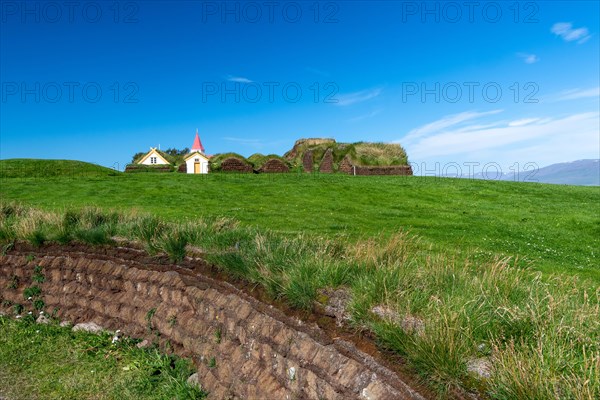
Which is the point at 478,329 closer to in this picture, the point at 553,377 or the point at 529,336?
the point at 529,336

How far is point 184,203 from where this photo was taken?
1886 centimetres

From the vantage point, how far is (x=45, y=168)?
3734 centimetres

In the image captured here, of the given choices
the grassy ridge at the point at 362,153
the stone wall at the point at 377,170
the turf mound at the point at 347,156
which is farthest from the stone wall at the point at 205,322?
the grassy ridge at the point at 362,153

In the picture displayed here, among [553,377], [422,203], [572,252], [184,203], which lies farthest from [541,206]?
[553,377]

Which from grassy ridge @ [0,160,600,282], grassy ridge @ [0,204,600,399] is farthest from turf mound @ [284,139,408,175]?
grassy ridge @ [0,204,600,399]

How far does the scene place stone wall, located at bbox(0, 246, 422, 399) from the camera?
4.84 metres

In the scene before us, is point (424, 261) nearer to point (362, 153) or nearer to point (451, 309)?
point (451, 309)

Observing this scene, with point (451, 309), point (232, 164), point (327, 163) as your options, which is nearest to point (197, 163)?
point (232, 164)

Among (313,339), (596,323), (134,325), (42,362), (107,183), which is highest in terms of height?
(107,183)

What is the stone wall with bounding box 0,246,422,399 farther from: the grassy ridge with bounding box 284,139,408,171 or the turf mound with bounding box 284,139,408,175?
the grassy ridge with bounding box 284,139,408,171

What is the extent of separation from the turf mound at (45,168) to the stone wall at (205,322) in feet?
90.1

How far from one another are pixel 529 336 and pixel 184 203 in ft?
53.1

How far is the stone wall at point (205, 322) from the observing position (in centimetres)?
484

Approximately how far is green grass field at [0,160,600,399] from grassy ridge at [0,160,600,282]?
0.31 feet
